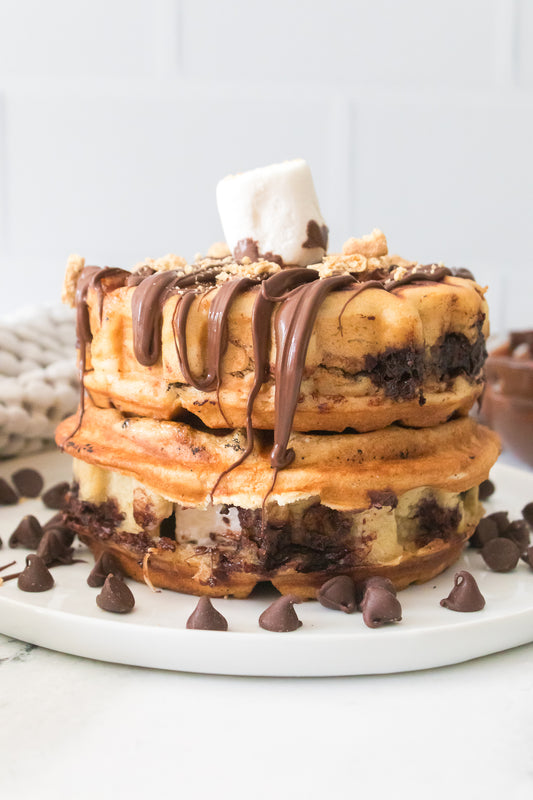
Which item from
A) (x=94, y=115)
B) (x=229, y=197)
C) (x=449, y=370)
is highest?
(x=94, y=115)

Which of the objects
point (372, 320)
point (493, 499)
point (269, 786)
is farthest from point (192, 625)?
point (493, 499)

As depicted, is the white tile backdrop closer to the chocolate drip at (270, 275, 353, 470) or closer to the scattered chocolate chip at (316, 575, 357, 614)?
the chocolate drip at (270, 275, 353, 470)

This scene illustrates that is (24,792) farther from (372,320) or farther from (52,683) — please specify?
(372,320)

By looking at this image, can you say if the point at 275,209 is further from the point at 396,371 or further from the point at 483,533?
the point at 483,533

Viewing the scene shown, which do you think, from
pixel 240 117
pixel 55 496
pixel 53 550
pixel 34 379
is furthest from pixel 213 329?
pixel 240 117

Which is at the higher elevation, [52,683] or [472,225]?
[472,225]

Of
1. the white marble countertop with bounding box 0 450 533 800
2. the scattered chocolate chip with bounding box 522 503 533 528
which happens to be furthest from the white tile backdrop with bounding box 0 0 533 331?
the white marble countertop with bounding box 0 450 533 800
